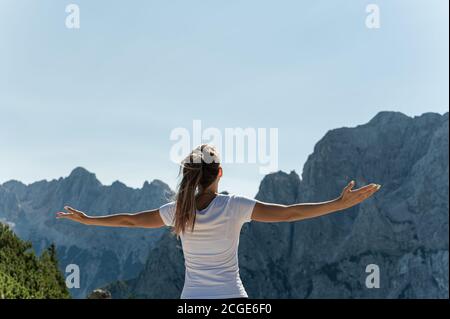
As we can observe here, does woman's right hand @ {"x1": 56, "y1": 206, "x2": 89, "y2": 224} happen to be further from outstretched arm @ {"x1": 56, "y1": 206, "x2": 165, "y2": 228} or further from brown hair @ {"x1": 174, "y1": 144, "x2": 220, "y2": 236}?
brown hair @ {"x1": 174, "y1": 144, "x2": 220, "y2": 236}

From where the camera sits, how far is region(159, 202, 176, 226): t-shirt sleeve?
229 inches

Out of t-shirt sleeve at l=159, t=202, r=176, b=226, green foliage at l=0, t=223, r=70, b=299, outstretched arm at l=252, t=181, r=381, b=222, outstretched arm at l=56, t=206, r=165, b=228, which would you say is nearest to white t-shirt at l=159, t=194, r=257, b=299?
outstretched arm at l=252, t=181, r=381, b=222

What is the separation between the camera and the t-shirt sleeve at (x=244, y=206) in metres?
5.52

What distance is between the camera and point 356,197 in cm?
575

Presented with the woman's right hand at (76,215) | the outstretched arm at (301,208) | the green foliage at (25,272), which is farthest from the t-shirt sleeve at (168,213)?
the green foliage at (25,272)

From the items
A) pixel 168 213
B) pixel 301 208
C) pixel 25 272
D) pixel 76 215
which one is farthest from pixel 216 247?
pixel 25 272

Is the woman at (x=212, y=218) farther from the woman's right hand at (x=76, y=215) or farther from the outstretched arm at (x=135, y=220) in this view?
the woman's right hand at (x=76, y=215)

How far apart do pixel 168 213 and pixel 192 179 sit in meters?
0.45

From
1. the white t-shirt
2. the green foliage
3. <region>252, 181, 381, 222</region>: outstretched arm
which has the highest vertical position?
<region>252, 181, 381, 222</region>: outstretched arm
